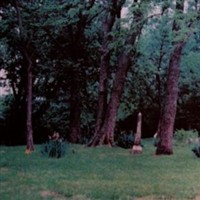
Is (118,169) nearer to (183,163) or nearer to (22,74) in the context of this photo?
(183,163)

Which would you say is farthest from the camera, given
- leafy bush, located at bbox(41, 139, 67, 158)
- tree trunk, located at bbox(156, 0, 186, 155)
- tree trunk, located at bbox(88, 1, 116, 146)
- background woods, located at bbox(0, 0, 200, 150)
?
tree trunk, located at bbox(88, 1, 116, 146)

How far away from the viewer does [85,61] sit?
28.7m

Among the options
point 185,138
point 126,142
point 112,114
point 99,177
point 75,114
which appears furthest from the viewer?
point 185,138

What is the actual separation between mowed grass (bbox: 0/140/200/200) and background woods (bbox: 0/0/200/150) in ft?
11.4

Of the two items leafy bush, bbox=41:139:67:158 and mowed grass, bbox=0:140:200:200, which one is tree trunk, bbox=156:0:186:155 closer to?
mowed grass, bbox=0:140:200:200

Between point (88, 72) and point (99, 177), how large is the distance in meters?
17.0

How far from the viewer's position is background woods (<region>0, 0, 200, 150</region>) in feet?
69.7

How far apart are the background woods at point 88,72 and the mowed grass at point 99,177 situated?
11.4 feet

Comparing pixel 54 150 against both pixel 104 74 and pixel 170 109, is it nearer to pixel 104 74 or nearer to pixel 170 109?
pixel 170 109

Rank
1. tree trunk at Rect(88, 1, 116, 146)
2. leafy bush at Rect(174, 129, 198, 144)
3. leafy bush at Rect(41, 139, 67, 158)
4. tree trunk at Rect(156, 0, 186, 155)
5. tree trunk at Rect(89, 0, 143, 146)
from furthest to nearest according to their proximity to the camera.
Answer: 1. leafy bush at Rect(174, 129, 198, 144)
2. tree trunk at Rect(88, 1, 116, 146)
3. tree trunk at Rect(89, 0, 143, 146)
4. tree trunk at Rect(156, 0, 186, 155)
5. leafy bush at Rect(41, 139, 67, 158)

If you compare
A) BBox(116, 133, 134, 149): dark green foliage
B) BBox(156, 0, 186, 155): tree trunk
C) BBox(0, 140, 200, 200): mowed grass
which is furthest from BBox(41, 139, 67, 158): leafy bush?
BBox(116, 133, 134, 149): dark green foliage

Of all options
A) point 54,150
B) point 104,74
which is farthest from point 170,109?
point 104,74

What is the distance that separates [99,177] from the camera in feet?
41.9

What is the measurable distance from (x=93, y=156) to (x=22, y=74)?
49.3 feet
